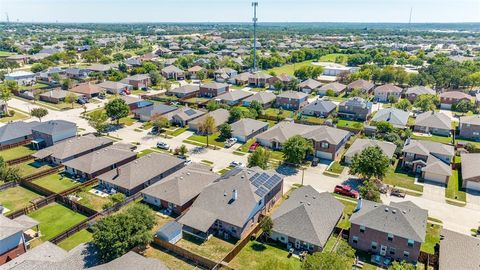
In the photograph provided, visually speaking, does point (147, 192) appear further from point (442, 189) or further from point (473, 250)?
point (442, 189)

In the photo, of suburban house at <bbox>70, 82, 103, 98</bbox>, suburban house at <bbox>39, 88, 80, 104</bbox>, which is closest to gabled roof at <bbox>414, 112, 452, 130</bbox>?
suburban house at <bbox>70, 82, 103, 98</bbox>

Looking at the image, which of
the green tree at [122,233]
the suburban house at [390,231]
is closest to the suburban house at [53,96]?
the green tree at [122,233]

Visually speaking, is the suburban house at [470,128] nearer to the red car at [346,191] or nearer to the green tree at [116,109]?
the red car at [346,191]

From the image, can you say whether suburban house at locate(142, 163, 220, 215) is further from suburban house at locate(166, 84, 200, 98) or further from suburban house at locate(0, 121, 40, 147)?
suburban house at locate(166, 84, 200, 98)

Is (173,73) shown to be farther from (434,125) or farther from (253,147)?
(434,125)

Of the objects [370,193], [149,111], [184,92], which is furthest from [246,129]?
[184,92]

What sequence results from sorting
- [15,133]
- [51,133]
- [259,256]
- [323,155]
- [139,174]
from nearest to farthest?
[259,256] < [139,174] < [323,155] < [51,133] < [15,133]
